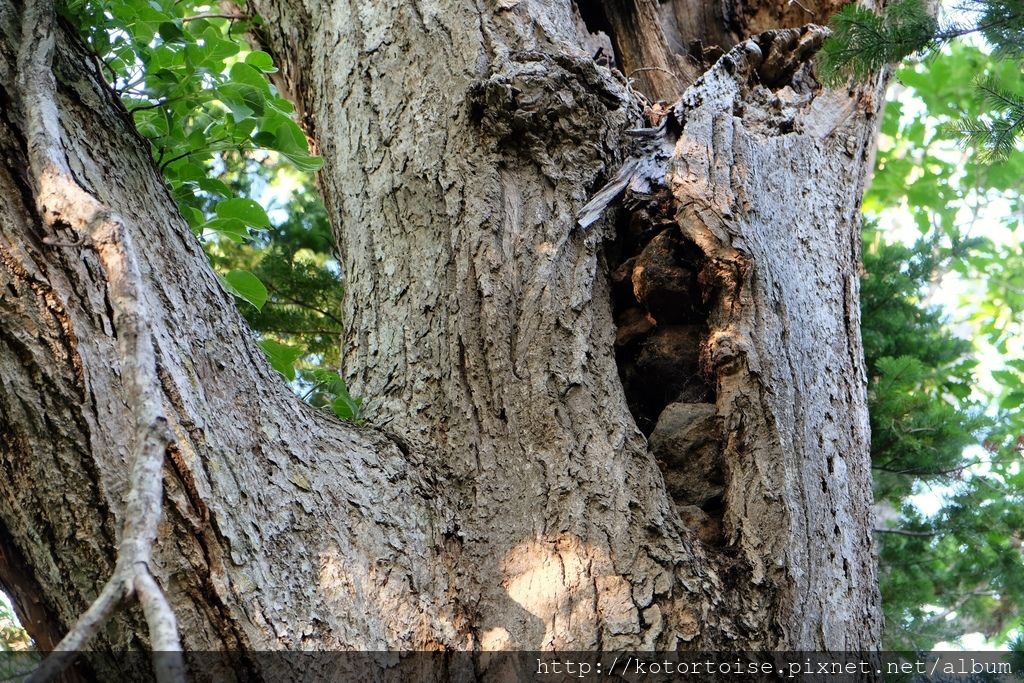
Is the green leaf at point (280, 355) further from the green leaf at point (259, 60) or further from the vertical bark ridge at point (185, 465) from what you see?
the green leaf at point (259, 60)

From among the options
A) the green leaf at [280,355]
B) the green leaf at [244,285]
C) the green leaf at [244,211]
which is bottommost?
the green leaf at [280,355]

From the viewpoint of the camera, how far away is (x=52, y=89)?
5.61 feet

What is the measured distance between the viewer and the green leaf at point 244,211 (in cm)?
213

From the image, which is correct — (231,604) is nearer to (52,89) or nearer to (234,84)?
(52,89)

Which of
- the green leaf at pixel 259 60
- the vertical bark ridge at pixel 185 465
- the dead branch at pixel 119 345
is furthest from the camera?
the green leaf at pixel 259 60

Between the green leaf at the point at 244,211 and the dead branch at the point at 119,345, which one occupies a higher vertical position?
the green leaf at the point at 244,211

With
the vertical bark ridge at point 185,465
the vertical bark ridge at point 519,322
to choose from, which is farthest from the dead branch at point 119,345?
the vertical bark ridge at point 519,322

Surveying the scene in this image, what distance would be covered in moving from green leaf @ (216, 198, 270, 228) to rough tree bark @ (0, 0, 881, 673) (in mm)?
249

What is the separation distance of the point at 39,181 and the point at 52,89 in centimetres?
30

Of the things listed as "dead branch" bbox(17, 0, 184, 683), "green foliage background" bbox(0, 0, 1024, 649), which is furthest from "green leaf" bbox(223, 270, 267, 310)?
"dead branch" bbox(17, 0, 184, 683)

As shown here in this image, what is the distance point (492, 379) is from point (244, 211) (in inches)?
30.0

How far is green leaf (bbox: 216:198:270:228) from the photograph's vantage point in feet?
7.00

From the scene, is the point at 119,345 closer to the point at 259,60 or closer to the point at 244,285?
the point at 244,285

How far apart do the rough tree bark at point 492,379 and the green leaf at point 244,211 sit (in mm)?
249
